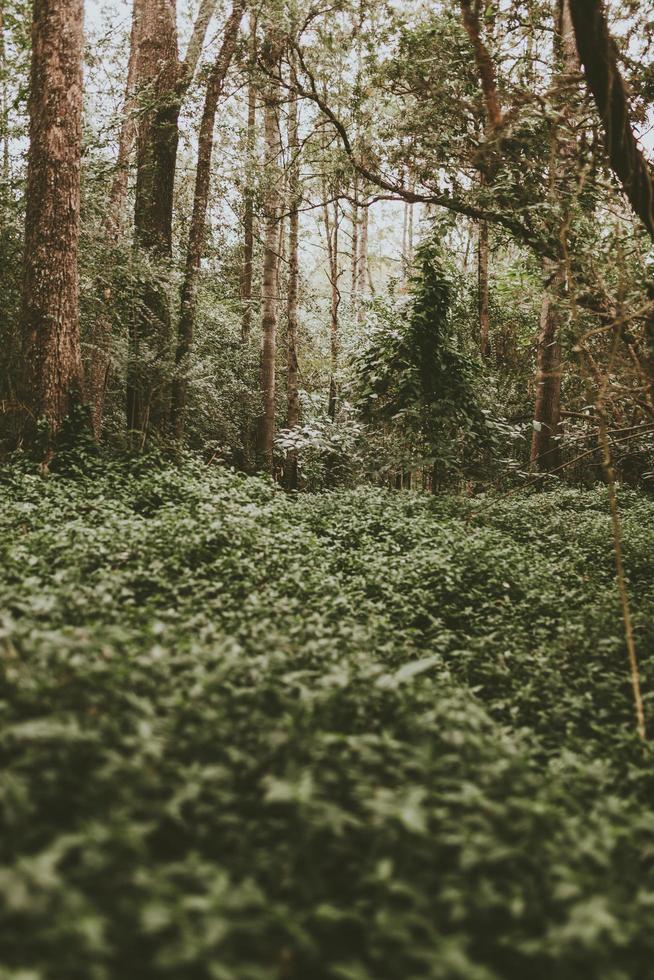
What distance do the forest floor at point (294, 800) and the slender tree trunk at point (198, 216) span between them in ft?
23.4

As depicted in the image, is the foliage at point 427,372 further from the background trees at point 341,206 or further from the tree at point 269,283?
the tree at point 269,283

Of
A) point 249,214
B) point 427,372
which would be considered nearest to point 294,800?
point 427,372

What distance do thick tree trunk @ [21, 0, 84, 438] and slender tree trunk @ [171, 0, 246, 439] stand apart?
102 inches

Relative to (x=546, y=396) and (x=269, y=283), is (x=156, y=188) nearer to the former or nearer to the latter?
(x=269, y=283)

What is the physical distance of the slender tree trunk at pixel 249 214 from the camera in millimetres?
14078

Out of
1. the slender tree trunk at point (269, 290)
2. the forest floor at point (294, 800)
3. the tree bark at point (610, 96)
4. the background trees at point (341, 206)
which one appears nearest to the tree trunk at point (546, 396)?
the background trees at point (341, 206)

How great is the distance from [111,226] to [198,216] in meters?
2.05

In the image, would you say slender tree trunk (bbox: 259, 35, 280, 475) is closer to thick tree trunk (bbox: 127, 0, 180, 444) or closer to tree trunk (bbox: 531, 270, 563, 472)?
thick tree trunk (bbox: 127, 0, 180, 444)

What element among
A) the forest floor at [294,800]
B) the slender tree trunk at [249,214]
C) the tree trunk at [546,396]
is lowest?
the forest floor at [294,800]

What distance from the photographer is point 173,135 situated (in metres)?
12.5

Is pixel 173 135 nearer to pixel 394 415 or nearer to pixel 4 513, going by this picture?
pixel 394 415

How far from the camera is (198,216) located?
1212 centimetres

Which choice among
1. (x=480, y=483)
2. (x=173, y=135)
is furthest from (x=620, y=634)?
(x=173, y=135)

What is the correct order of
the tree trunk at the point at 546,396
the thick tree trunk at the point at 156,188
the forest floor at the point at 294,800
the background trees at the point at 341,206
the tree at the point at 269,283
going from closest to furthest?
the forest floor at the point at 294,800
the background trees at the point at 341,206
the thick tree trunk at the point at 156,188
the tree at the point at 269,283
the tree trunk at the point at 546,396
